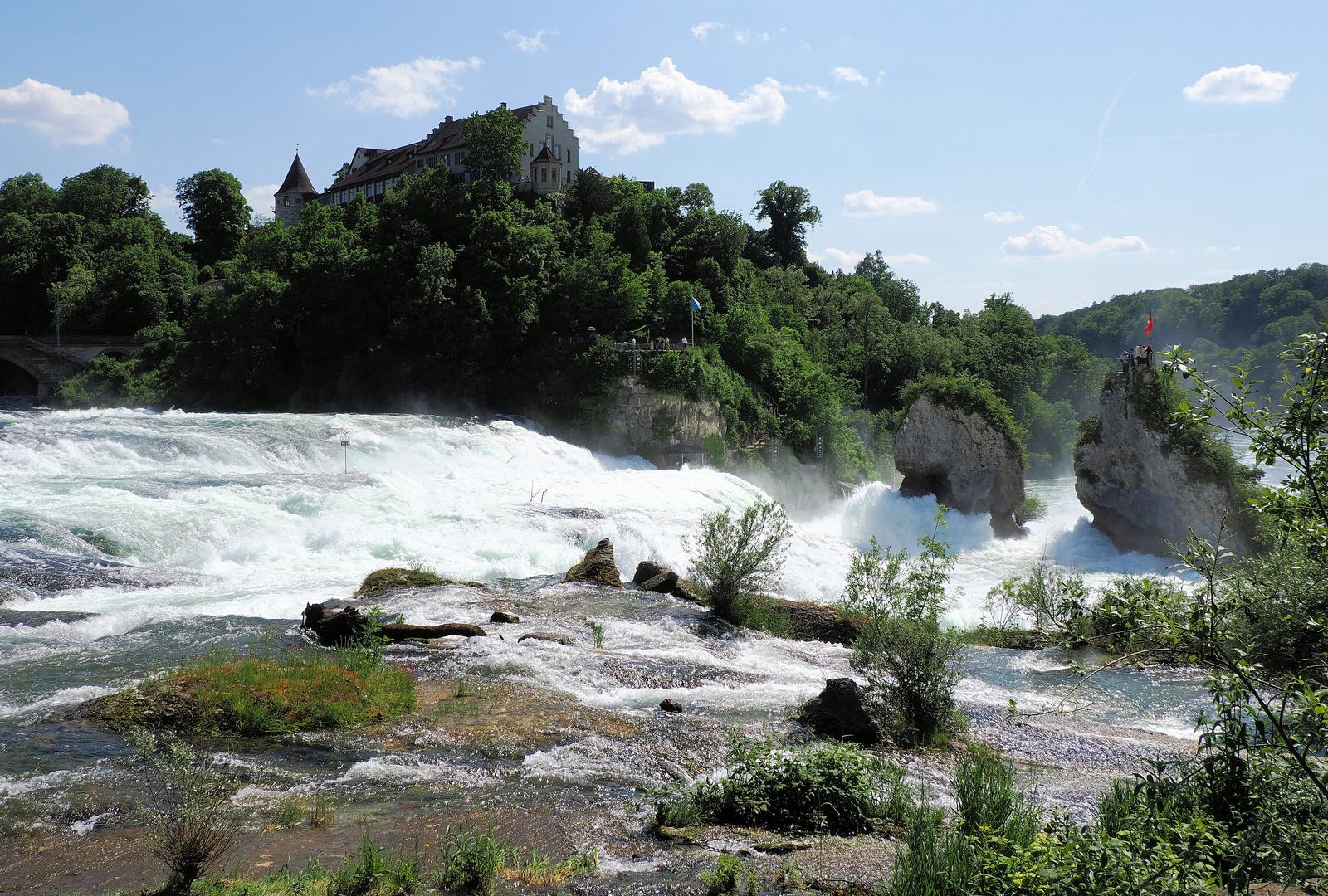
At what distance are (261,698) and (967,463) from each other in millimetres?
32935

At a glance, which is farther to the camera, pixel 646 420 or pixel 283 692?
pixel 646 420

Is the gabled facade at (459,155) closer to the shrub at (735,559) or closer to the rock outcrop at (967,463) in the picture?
the rock outcrop at (967,463)

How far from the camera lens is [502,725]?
362 inches

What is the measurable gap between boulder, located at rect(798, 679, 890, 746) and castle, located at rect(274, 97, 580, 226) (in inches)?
2136

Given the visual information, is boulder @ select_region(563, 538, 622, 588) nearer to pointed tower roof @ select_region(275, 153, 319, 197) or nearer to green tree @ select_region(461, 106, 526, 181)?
green tree @ select_region(461, 106, 526, 181)

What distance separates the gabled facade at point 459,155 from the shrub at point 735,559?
4954 cm

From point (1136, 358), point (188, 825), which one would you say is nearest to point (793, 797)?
point (188, 825)

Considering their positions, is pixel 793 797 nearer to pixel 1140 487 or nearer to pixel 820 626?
pixel 820 626

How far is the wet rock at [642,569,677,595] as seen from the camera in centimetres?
1681

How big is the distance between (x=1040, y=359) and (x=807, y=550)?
55.9 meters

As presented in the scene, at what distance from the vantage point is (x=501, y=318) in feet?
157

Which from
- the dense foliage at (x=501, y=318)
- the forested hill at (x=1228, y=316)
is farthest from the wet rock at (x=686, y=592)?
the forested hill at (x=1228, y=316)

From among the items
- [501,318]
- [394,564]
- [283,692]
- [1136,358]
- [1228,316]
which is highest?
[1228,316]

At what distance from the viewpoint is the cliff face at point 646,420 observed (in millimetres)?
43344
